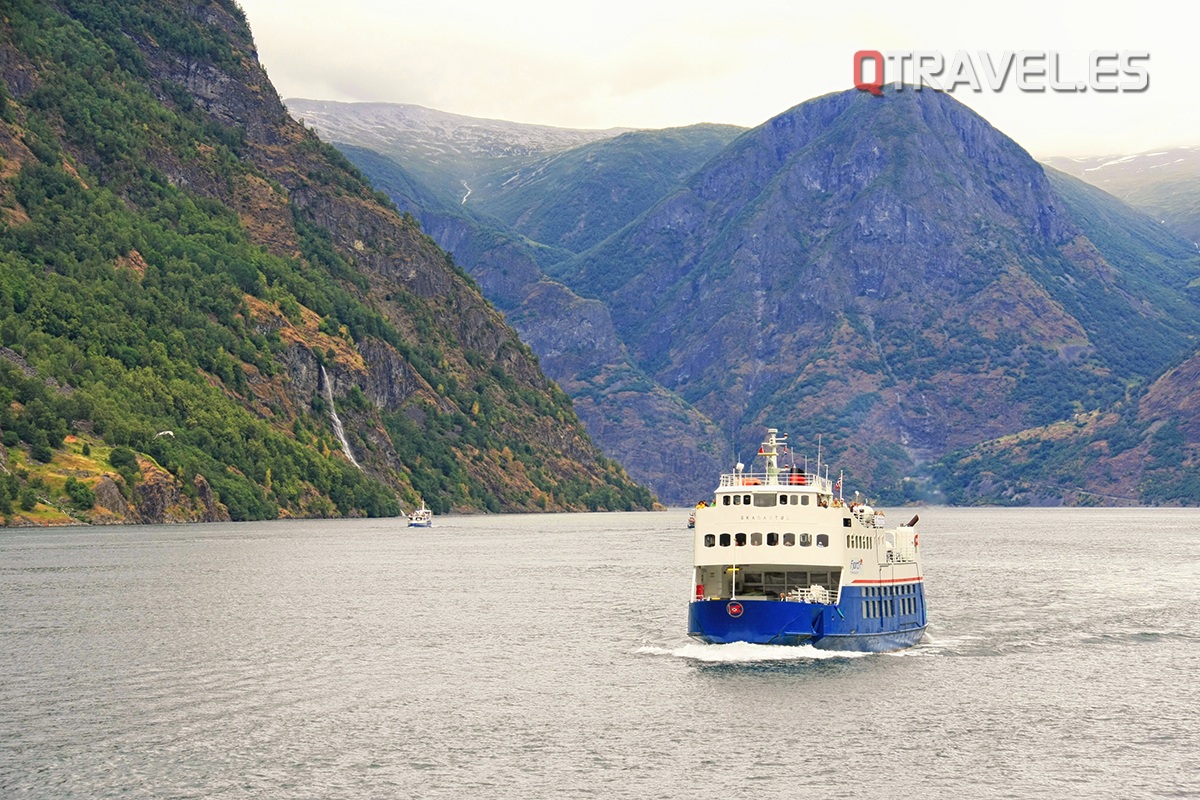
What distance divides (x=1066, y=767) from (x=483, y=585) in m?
98.3

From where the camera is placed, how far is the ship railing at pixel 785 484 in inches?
4158

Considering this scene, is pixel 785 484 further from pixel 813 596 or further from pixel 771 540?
pixel 813 596

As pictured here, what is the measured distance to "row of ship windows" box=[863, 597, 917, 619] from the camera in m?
109

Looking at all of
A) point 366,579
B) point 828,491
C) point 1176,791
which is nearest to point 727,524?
point 828,491

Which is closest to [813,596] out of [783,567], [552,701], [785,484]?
[783,567]

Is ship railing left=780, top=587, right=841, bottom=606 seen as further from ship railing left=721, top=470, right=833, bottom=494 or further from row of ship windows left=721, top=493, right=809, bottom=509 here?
ship railing left=721, top=470, right=833, bottom=494

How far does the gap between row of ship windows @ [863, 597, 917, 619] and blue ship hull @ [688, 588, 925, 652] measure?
2.51ft

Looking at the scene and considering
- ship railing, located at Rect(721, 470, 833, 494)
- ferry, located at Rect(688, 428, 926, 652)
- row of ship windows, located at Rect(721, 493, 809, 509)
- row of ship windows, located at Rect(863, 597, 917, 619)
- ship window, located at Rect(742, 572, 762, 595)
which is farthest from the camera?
ship window, located at Rect(742, 572, 762, 595)

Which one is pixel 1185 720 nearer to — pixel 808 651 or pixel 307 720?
pixel 808 651

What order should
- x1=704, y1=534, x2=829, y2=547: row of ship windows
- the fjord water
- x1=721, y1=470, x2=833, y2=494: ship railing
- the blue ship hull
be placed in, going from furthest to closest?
x1=721, y1=470, x2=833, y2=494: ship railing < x1=704, y1=534, x2=829, y2=547: row of ship windows < the blue ship hull < the fjord water

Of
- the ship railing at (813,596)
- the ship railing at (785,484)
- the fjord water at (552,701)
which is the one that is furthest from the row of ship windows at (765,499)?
the fjord water at (552,701)

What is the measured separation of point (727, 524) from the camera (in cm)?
10531

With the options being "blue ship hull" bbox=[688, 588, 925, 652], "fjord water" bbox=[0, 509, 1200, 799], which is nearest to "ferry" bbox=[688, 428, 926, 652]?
"blue ship hull" bbox=[688, 588, 925, 652]

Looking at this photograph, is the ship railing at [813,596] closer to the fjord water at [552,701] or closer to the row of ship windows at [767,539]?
the row of ship windows at [767,539]
